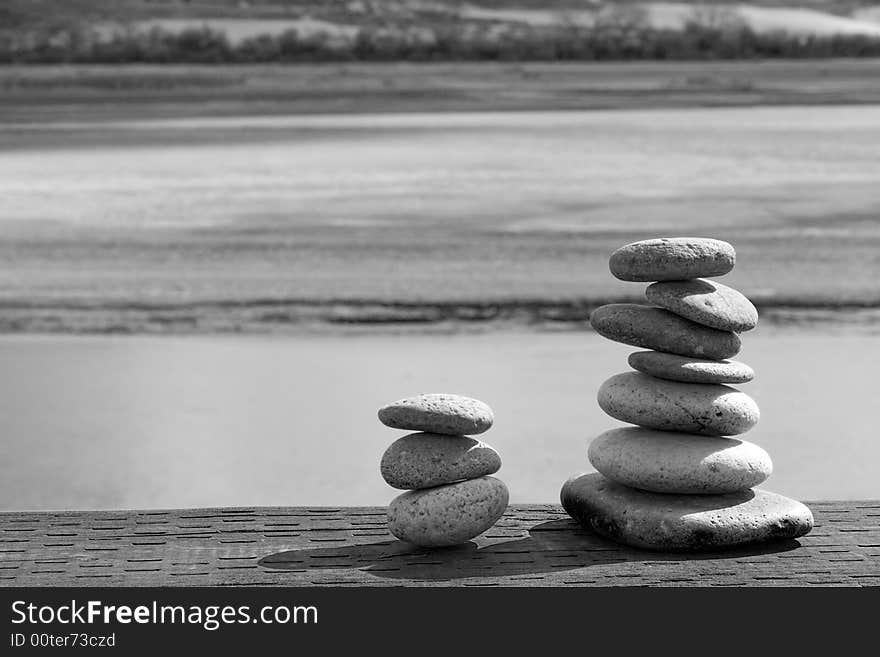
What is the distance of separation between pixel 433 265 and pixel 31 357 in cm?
367

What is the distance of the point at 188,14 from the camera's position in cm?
1248

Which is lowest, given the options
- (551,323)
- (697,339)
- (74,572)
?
(551,323)

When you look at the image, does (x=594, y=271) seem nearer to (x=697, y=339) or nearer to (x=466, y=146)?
(x=466, y=146)

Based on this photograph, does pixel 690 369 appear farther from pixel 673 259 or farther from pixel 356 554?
pixel 356 554

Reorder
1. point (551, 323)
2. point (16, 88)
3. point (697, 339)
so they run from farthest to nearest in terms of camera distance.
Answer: point (16, 88) < point (551, 323) < point (697, 339)

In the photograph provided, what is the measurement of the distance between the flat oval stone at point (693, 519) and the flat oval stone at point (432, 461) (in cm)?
40

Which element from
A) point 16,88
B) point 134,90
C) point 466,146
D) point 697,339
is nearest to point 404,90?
point 466,146

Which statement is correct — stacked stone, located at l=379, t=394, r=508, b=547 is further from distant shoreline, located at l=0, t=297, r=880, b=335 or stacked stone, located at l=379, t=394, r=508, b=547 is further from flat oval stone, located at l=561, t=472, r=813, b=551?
distant shoreline, located at l=0, t=297, r=880, b=335

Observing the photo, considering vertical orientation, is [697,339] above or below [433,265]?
above

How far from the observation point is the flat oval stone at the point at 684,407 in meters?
3.85

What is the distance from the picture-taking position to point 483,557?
3.75 m

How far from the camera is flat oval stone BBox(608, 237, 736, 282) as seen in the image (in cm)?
385

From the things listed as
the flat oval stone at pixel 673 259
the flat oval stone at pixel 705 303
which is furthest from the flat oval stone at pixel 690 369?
the flat oval stone at pixel 673 259

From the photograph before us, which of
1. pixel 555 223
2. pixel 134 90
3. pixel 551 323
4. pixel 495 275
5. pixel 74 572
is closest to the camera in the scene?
pixel 74 572
